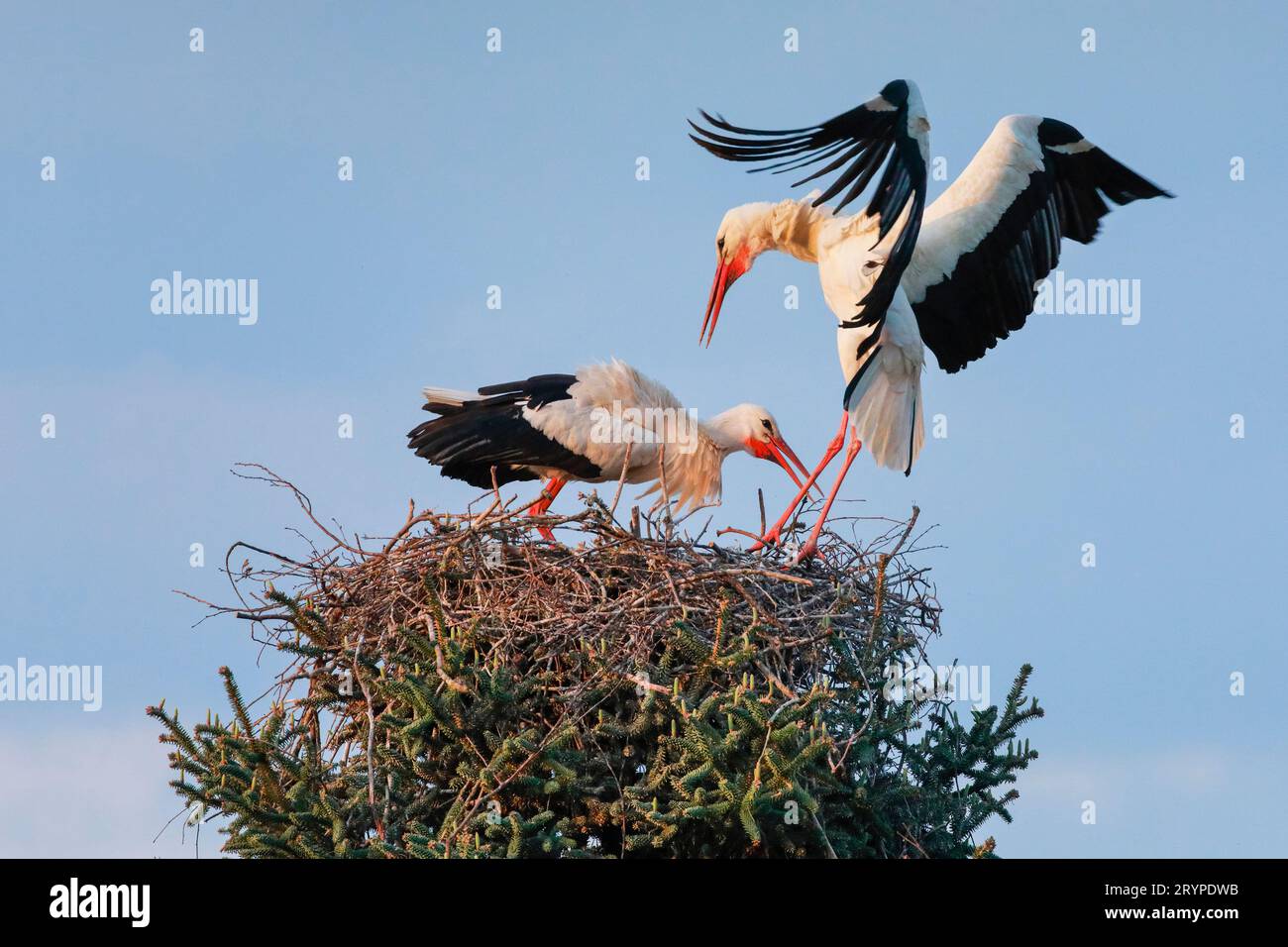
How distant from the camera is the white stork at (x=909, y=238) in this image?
21.3 ft

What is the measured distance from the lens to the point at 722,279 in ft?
27.3

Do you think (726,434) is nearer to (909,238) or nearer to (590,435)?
(590,435)

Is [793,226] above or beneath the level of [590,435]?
above

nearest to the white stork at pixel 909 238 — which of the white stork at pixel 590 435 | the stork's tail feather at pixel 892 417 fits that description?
the stork's tail feather at pixel 892 417

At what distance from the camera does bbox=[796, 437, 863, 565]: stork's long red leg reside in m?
6.64

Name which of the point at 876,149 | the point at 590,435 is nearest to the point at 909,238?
the point at 876,149

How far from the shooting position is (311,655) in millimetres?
6547

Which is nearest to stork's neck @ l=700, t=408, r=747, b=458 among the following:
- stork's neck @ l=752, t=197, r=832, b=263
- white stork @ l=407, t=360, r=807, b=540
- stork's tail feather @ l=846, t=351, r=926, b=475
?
white stork @ l=407, t=360, r=807, b=540

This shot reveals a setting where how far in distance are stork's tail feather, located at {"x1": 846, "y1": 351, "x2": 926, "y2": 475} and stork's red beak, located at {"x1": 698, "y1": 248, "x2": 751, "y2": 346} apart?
1362 millimetres

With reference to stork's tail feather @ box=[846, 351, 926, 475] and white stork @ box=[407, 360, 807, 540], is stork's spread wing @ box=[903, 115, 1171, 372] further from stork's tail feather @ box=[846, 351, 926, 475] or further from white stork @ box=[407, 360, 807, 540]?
white stork @ box=[407, 360, 807, 540]

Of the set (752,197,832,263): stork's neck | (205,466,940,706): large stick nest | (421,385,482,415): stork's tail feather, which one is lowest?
(205,466,940,706): large stick nest

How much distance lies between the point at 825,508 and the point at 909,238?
1.31m

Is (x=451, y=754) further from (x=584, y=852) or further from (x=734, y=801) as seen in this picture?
(x=734, y=801)
